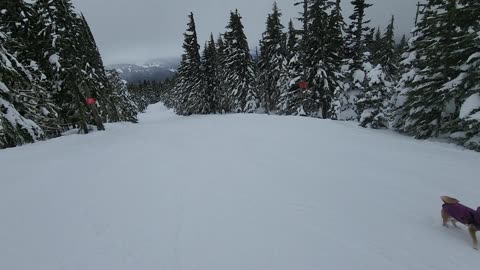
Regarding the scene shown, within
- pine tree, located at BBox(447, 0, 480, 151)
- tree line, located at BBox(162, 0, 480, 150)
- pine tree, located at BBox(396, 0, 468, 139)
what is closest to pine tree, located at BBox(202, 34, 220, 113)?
tree line, located at BBox(162, 0, 480, 150)

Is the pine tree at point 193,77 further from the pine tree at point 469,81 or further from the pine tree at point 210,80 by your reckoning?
the pine tree at point 469,81

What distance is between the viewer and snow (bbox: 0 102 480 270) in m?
4.74

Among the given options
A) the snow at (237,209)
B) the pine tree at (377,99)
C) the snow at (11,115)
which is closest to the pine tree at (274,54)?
the pine tree at (377,99)

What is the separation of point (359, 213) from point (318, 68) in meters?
21.1

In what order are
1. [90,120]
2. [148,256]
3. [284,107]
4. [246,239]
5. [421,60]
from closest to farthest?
[148,256]
[246,239]
[421,60]
[90,120]
[284,107]

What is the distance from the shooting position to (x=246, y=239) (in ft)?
17.1

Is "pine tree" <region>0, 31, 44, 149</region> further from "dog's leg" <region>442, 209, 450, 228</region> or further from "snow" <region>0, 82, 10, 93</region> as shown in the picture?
"dog's leg" <region>442, 209, 450, 228</region>

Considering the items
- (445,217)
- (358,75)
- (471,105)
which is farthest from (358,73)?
(445,217)

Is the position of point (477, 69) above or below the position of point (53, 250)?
above

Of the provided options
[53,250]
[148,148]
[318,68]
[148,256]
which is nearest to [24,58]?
[148,148]

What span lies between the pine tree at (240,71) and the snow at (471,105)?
29.2m

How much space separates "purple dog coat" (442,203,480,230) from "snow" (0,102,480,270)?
0.44 m

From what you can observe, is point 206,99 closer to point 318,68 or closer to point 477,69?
point 318,68

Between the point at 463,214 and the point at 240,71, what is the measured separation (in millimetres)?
35387
